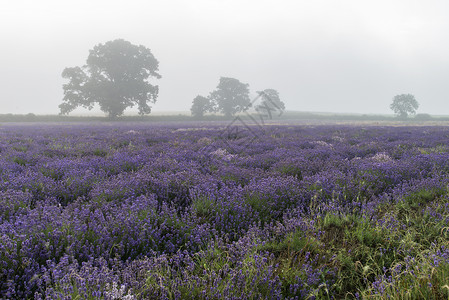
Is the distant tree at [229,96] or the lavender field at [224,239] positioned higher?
the distant tree at [229,96]

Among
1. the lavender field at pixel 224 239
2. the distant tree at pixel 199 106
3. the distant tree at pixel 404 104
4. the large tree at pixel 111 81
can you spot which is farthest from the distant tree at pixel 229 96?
the lavender field at pixel 224 239

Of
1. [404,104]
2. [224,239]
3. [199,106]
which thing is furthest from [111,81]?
[404,104]

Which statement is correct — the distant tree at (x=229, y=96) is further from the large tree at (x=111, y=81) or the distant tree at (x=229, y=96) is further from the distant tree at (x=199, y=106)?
the large tree at (x=111, y=81)

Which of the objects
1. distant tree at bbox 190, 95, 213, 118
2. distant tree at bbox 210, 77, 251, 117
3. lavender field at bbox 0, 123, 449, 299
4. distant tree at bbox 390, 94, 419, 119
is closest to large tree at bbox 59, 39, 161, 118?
Result: distant tree at bbox 190, 95, 213, 118

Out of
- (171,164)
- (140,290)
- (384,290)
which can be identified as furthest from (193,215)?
(171,164)

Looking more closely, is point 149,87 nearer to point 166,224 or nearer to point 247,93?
point 247,93

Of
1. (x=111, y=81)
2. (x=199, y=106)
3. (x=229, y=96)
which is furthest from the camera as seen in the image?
(x=229, y=96)

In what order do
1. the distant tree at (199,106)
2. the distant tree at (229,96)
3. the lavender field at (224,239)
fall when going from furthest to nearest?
the distant tree at (229,96) < the distant tree at (199,106) < the lavender field at (224,239)

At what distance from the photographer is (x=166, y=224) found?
2.88m

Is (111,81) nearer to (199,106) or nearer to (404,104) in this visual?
(199,106)

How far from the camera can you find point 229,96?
6181 cm

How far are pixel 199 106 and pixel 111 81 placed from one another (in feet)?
53.7

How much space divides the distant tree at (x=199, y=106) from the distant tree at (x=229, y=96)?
9.91 metres

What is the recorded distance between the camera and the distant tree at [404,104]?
71375mm
